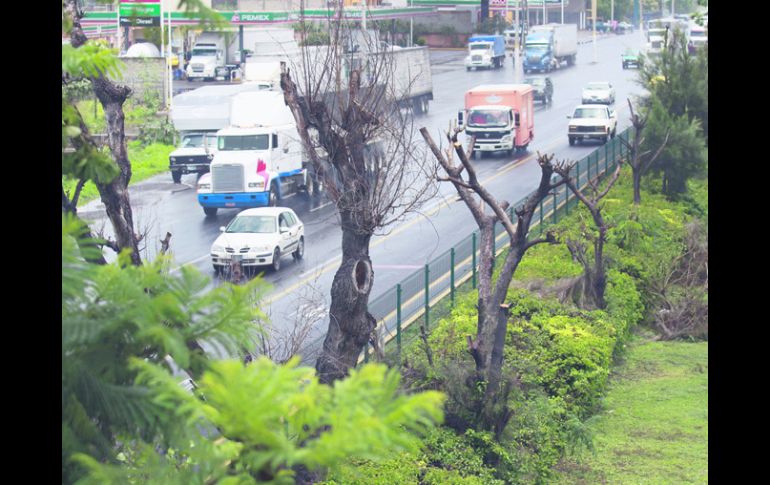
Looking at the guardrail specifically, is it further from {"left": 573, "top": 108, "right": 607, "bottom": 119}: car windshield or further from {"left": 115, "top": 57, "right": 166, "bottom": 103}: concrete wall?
{"left": 115, "top": 57, "right": 166, "bottom": 103}: concrete wall

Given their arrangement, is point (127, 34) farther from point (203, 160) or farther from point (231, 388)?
point (231, 388)

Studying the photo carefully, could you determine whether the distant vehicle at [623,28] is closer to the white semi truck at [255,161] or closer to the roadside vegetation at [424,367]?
the roadside vegetation at [424,367]

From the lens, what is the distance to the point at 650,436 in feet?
57.3

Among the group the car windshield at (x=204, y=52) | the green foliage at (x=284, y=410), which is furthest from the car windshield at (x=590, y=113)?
the green foliage at (x=284, y=410)

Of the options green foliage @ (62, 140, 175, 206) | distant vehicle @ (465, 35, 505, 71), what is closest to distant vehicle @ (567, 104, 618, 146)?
green foliage @ (62, 140, 175, 206)

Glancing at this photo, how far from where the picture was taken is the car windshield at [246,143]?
37750mm

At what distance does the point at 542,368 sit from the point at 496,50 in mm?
63430

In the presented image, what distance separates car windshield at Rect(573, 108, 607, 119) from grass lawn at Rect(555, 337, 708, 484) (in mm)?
28440

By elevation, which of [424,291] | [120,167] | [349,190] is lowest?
[424,291]

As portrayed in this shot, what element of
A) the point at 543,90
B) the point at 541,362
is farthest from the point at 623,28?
the point at 541,362

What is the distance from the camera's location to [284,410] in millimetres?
4152

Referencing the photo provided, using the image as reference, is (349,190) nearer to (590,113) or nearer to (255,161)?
(255,161)

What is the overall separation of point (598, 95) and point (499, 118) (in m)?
15.8

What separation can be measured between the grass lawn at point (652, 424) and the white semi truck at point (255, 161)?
15.9m
